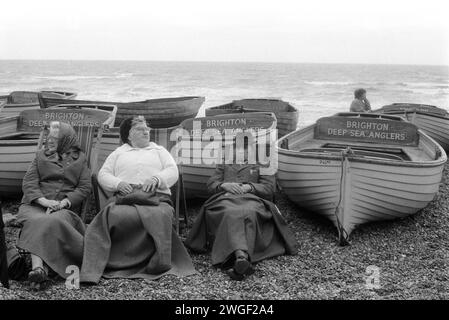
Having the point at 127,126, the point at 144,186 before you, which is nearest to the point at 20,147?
the point at 127,126

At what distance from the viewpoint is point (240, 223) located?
478 cm

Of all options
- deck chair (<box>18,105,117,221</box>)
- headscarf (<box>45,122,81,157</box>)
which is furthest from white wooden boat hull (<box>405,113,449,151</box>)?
headscarf (<box>45,122,81,157</box>)

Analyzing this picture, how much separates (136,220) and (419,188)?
329cm

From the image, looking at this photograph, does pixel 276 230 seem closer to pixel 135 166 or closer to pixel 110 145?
pixel 135 166

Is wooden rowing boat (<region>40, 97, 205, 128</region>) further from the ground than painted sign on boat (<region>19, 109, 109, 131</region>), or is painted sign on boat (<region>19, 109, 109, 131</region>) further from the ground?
painted sign on boat (<region>19, 109, 109, 131</region>)

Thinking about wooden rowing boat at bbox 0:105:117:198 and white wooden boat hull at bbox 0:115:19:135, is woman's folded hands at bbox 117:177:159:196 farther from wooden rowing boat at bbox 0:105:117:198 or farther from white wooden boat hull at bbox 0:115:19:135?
white wooden boat hull at bbox 0:115:19:135

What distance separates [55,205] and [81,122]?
2656mm

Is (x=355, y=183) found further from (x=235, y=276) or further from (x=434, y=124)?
(x=434, y=124)

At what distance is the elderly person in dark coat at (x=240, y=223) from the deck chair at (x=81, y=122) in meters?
1.31

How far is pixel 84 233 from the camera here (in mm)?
4727

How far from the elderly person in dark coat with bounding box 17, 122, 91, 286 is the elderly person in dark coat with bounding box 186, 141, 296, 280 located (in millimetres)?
1216

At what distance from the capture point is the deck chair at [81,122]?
5.96 m

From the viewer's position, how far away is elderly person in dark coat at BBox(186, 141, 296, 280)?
4715 millimetres

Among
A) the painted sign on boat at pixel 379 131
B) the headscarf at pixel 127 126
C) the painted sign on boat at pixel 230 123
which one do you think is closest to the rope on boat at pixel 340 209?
the painted sign on boat at pixel 230 123
